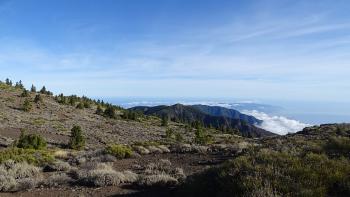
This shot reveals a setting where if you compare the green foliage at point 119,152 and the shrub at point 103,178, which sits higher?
the green foliage at point 119,152

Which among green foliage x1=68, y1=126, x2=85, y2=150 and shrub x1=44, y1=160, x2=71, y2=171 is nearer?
shrub x1=44, y1=160, x2=71, y2=171

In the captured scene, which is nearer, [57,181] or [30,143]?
[57,181]

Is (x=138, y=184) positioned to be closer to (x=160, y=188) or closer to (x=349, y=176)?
(x=160, y=188)

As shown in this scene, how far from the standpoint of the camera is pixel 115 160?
1944 centimetres

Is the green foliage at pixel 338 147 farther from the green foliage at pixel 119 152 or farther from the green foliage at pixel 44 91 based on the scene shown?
the green foliage at pixel 44 91

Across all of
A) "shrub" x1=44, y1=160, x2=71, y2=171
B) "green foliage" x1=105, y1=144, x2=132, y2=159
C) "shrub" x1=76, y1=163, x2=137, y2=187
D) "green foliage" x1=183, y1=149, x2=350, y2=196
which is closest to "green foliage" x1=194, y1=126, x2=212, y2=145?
"green foliage" x1=105, y1=144, x2=132, y2=159

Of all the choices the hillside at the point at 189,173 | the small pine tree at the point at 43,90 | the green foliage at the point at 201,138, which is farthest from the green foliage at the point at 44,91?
the hillside at the point at 189,173

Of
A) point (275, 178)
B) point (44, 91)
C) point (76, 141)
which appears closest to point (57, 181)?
point (275, 178)

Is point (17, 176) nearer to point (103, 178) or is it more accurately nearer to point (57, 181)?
point (57, 181)

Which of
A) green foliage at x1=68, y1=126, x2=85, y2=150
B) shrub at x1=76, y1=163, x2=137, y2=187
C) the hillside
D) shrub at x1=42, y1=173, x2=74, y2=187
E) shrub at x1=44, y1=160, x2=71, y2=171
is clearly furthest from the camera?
green foliage at x1=68, y1=126, x2=85, y2=150

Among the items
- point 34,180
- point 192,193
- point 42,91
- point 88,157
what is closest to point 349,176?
point 192,193

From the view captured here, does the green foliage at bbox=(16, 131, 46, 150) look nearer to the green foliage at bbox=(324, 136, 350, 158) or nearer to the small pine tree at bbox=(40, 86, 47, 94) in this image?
the green foliage at bbox=(324, 136, 350, 158)

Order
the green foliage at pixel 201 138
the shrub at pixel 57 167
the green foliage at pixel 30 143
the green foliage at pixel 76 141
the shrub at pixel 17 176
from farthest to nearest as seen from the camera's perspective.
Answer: the green foliage at pixel 201 138, the green foliage at pixel 76 141, the green foliage at pixel 30 143, the shrub at pixel 57 167, the shrub at pixel 17 176

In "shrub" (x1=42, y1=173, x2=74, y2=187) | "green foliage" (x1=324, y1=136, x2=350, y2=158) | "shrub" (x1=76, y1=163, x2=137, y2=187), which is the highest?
"green foliage" (x1=324, y1=136, x2=350, y2=158)
